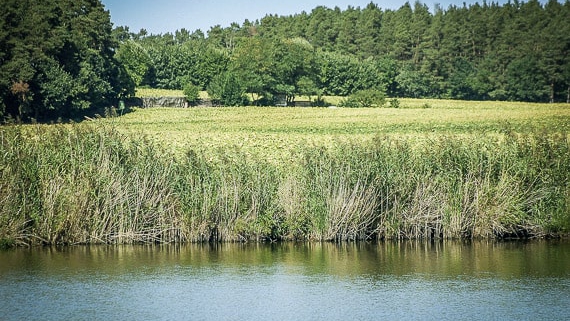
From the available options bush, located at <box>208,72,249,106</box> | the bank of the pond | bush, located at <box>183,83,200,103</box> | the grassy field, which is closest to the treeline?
bush, located at <box>208,72,249,106</box>

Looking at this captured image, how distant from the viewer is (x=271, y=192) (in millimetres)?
21297

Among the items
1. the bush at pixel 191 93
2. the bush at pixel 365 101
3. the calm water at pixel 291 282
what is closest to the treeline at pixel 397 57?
the bush at pixel 191 93

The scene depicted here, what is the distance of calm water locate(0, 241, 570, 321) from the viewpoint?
1441 centimetres

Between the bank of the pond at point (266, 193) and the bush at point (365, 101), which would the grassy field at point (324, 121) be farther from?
the bank of the pond at point (266, 193)

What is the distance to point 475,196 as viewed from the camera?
845 inches

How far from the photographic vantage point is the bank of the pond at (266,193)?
20750 mm

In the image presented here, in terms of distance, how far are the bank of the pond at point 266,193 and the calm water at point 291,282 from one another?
1.96 feet

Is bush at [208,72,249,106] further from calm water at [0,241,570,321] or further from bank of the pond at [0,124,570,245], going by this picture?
calm water at [0,241,570,321]

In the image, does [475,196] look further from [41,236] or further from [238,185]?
[41,236]

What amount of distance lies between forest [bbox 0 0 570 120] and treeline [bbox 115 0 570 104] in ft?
0.71

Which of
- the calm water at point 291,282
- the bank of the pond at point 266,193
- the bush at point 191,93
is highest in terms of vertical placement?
the bush at point 191,93

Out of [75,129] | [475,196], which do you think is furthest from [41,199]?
[475,196]

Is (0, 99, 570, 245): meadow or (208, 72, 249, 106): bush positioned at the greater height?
(208, 72, 249, 106): bush

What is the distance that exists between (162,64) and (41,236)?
103890mm
